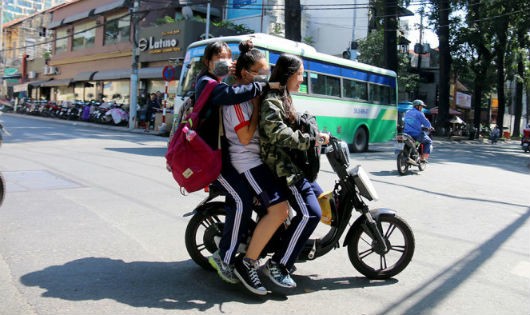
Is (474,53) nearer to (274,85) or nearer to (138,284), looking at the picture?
(274,85)

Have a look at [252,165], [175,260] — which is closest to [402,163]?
[175,260]

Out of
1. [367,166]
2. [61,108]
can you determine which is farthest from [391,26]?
[61,108]

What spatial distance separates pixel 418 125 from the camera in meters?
10.9

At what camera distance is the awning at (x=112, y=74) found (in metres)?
29.1

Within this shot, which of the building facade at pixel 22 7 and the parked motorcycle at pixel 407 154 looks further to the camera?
the building facade at pixel 22 7

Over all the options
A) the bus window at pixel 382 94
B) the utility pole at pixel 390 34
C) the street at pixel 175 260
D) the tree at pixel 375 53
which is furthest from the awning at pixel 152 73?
the street at pixel 175 260

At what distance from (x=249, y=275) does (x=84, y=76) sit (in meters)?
33.5

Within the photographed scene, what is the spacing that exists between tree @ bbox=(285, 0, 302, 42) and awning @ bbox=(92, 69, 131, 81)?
37.9 feet

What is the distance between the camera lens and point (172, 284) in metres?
3.62

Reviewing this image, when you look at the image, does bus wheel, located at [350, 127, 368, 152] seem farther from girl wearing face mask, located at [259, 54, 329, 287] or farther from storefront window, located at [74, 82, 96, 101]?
storefront window, located at [74, 82, 96, 101]

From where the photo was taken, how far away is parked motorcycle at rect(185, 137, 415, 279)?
12.1 ft

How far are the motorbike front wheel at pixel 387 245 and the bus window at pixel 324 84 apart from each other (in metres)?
10.2

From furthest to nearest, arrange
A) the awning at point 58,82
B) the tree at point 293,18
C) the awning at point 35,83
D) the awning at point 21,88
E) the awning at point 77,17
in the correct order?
the awning at point 21,88
the awning at point 35,83
the awning at point 58,82
the awning at point 77,17
the tree at point 293,18

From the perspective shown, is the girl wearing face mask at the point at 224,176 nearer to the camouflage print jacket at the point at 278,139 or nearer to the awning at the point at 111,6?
the camouflage print jacket at the point at 278,139
